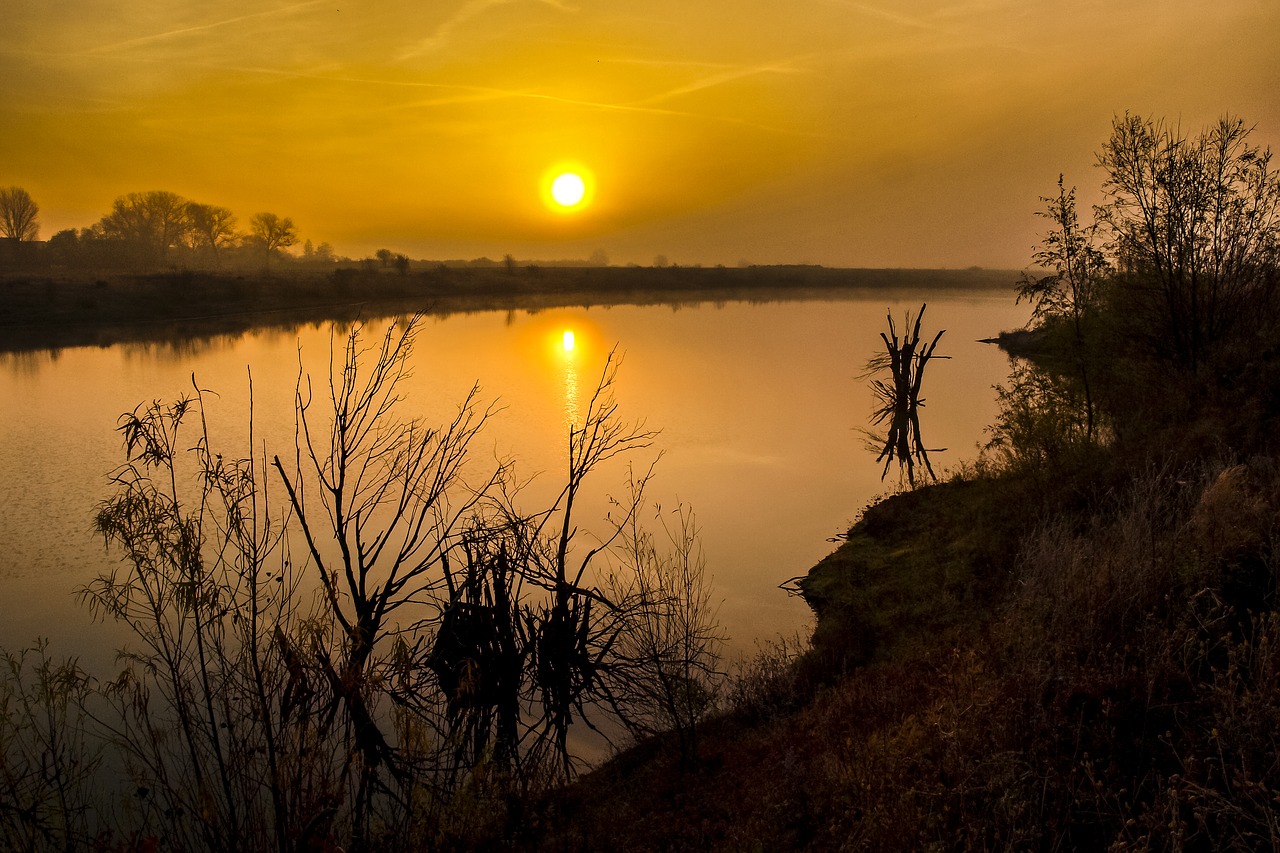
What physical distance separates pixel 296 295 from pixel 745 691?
68.4m

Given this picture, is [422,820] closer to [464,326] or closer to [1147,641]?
[1147,641]

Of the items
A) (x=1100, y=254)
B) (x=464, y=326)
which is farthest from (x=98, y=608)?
(x=464, y=326)

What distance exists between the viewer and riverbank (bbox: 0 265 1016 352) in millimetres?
47594

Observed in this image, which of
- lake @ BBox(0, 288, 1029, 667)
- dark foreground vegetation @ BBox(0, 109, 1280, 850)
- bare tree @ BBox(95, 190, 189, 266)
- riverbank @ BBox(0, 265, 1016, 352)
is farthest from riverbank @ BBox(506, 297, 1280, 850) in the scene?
bare tree @ BBox(95, 190, 189, 266)

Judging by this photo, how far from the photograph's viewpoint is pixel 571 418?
26.2 m

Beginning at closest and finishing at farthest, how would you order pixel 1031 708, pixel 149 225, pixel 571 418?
1. pixel 1031 708
2. pixel 571 418
3. pixel 149 225

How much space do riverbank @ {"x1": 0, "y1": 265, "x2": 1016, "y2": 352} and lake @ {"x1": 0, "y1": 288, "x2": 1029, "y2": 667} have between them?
5.39 metres

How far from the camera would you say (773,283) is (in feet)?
424

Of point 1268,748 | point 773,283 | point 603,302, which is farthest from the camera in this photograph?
point 773,283

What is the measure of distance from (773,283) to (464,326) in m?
81.3

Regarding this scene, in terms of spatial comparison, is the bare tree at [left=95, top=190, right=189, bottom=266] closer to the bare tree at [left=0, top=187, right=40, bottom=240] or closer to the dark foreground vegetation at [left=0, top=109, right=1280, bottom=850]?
the bare tree at [left=0, top=187, right=40, bottom=240]

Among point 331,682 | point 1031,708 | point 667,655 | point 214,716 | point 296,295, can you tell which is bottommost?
point 214,716

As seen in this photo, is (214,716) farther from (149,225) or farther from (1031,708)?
(149,225)

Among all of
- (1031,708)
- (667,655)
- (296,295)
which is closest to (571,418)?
(667,655)
